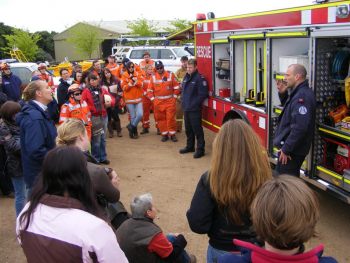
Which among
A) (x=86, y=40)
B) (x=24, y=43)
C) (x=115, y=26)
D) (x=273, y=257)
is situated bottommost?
(x=273, y=257)

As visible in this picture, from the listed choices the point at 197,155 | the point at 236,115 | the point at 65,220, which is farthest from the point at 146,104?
the point at 65,220

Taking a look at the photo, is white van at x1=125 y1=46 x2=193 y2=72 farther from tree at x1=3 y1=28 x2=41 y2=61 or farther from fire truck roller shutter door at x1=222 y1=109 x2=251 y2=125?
tree at x1=3 y1=28 x2=41 y2=61

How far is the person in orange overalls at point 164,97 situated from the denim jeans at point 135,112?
16.5 inches

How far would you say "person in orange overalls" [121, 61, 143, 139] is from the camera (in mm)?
9328

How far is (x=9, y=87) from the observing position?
10.2 m

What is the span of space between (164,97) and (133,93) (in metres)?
0.82

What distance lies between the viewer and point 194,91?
7.72 meters

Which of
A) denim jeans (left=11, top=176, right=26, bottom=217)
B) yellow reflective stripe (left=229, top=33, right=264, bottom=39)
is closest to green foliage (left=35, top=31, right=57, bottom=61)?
yellow reflective stripe (left=229, top=33, right=264, bottom=39)

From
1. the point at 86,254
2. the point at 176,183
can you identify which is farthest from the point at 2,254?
the point at 86,254

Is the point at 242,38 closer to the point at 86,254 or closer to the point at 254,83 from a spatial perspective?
the point at 254,83

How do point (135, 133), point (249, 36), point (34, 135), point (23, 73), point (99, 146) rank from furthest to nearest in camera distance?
point (23, 73)
point (135, 133)
point (99, 146)
point (249, 36)
point (34, 135)

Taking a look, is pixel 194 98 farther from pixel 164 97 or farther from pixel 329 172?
pixel 329 172

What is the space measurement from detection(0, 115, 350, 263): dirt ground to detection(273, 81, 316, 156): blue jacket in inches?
41.6

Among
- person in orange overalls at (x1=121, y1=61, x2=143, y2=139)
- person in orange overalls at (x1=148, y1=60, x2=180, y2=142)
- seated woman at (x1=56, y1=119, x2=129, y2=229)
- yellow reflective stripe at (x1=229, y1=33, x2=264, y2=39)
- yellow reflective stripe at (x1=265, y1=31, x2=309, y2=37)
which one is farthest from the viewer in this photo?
person in orange overalls at (x1=121, y1=61, x2=143, y2=139)
